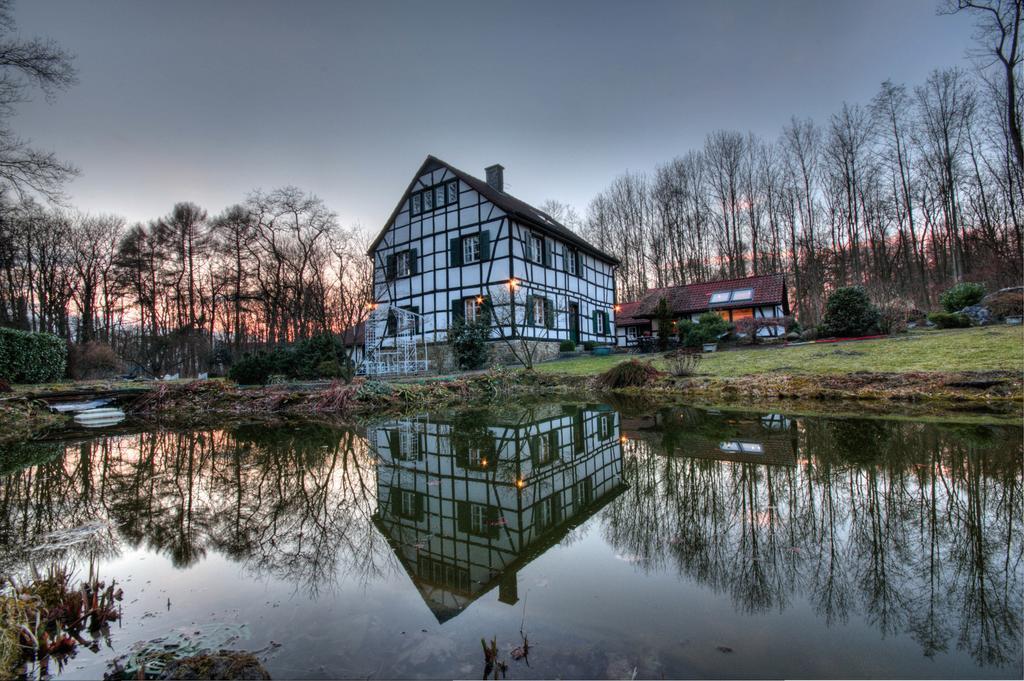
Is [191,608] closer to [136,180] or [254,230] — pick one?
[136,180]

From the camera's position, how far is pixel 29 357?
44.7 ft

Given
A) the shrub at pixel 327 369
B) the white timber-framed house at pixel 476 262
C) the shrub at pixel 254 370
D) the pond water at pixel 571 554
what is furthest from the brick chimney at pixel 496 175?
the pond water at pixel 571 554

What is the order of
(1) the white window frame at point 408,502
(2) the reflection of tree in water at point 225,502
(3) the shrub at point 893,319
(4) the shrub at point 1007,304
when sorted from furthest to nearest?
(3) the shrub at point 893,319, (4) the shrub at point 1007,304, (1) the white window frame at point 408,502, (2) the reflection of tree in water at point 225,502

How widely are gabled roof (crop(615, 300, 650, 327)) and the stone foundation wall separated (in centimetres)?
982

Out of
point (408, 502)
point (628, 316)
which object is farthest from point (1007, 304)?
point (408, 502)

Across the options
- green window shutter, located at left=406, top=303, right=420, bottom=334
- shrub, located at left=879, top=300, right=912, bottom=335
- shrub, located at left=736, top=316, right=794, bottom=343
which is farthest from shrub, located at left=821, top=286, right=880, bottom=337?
green window shutter, located at left=406, top=303, right=420, bottom=334

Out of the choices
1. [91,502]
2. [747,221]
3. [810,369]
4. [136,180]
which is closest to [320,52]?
[136,180]

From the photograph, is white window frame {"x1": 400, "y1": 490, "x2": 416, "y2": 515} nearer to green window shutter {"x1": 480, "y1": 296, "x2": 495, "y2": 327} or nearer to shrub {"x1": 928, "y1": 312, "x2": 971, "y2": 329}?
green window shutter {"x1": 480, "y1": 296, "x2": 495, "y2": 327}

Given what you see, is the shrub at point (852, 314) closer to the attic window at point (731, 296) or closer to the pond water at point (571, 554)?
the attic window at point (731, 296)

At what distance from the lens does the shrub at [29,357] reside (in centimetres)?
1305

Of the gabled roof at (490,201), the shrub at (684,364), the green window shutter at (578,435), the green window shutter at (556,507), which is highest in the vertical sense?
the gabled roof at (490,201)

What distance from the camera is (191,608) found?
222cm

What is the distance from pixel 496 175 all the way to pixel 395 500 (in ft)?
75.1

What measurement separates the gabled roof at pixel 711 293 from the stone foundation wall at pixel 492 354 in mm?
8287
